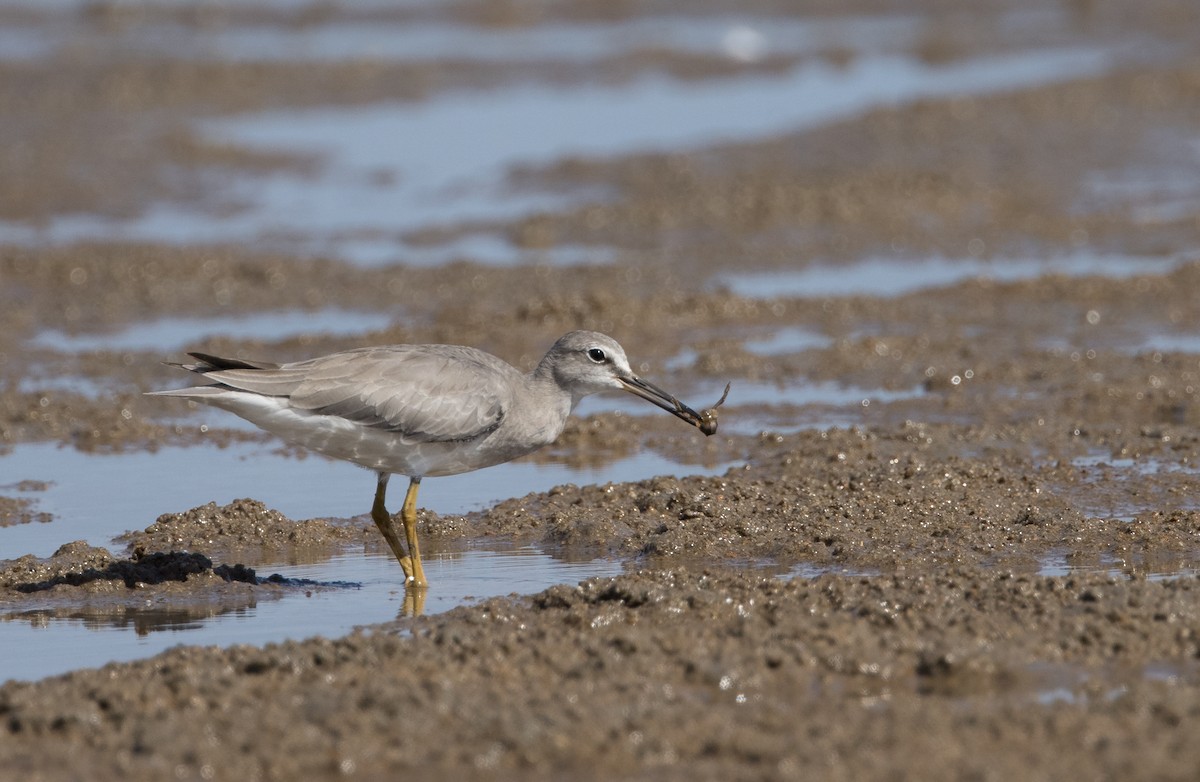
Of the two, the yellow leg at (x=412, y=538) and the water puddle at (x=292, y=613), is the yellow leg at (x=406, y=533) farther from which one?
the water puddle at (x=292, y=613)

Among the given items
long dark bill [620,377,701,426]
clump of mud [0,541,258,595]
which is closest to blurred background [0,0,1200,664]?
clump of mud [0,541,258,595]

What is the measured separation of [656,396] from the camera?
945cm

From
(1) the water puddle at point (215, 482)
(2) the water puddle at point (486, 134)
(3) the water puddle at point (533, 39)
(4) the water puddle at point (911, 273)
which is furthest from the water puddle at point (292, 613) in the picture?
(3) the water puddle at point (533, 39)

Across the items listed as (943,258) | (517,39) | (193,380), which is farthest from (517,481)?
(517,39)

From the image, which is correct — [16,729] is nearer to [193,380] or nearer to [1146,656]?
[1146,656]

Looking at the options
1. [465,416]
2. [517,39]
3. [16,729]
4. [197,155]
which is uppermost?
[517,39]

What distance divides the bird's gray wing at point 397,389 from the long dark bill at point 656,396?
0.75 m

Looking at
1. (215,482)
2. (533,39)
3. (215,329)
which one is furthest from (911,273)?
(533,39)

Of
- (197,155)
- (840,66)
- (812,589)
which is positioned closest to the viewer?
(812,589)

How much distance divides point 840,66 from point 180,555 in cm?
2088

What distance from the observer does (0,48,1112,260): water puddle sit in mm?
18906

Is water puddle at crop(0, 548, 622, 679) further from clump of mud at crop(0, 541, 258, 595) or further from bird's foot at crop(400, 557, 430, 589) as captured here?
clump of mud at crop(0, 541, 258, 595)

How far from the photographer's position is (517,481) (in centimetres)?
1097

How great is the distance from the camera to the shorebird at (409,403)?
859 cm
